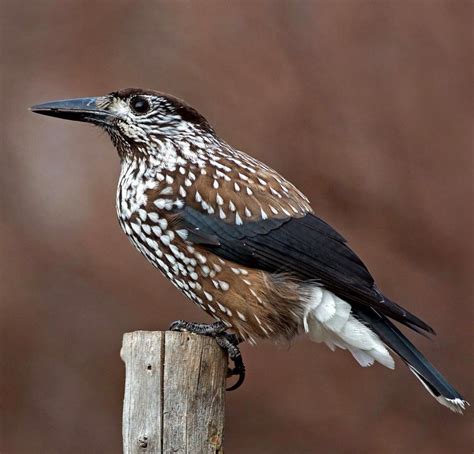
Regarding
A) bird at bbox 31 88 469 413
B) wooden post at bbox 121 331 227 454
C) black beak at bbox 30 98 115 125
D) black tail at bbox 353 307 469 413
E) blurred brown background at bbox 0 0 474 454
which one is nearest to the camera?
wooden post at bbox 121 331 227 454

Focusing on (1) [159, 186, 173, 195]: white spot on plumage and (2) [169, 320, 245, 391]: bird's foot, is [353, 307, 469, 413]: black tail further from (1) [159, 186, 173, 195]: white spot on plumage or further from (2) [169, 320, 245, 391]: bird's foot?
(1) [159, 186, 173, 195]: white spot on plumage

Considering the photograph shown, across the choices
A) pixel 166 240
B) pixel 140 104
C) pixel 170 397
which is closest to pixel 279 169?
pixel 140 104

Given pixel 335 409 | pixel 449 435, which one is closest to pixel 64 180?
pixel 335 409

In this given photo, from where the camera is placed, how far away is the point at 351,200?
8.27 metres

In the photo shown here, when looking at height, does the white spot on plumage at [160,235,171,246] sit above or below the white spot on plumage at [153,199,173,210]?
below

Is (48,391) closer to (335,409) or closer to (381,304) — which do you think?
(335,409)

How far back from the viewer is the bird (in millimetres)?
4887

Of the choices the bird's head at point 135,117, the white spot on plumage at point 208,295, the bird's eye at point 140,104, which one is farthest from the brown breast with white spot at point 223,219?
the bird's eye at point 140,104

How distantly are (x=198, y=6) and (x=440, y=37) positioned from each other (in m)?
1.85

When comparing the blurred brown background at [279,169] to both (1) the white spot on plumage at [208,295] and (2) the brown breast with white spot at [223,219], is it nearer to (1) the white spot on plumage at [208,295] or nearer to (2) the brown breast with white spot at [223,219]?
(2) the brown breast with white spot at [223,219]

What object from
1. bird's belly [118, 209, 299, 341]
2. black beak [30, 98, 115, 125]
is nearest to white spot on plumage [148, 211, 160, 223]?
bird's belly [118, 209, 299, 341]

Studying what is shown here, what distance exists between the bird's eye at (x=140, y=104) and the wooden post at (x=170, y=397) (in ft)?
4.39

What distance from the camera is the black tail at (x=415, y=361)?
188 inches

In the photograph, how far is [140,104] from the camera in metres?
5.32
